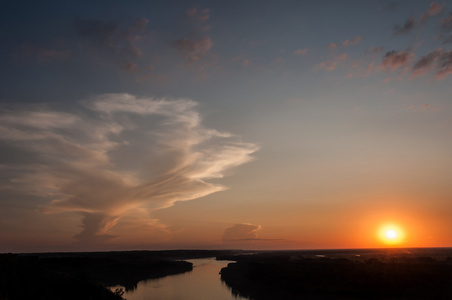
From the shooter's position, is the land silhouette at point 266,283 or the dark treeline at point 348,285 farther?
the dark treeline at point 348,285

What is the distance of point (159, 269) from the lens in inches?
4026

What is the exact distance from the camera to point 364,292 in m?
48.6

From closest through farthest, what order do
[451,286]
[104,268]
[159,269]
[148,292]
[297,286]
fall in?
[451,286] < [297,286] < [148,292] < [104,268] < [159,269]

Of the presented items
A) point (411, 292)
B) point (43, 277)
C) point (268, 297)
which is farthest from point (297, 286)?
point (43, 277)

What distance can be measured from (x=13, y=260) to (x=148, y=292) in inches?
991

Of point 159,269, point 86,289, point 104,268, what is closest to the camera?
point 86,289

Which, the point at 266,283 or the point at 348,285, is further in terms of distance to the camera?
the point at 266,283

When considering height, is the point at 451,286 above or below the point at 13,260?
below

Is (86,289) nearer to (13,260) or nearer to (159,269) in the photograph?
(13,260)

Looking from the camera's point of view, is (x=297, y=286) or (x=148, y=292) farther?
(x=148, y=292)

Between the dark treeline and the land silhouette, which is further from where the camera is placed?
the dark treeline

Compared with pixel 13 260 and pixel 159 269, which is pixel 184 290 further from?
pixel 159 269

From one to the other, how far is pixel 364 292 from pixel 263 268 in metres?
30.4

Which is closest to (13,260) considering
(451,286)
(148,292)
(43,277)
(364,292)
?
(43,277)
